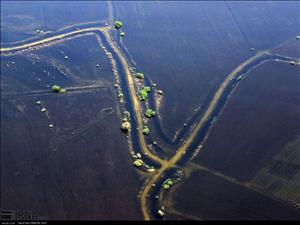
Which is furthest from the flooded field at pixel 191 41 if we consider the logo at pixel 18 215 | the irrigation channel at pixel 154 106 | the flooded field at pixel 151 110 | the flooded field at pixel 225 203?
the logo at pixel 18 215

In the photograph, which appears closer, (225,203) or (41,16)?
(225,203)

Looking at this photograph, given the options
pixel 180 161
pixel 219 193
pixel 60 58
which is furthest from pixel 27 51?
pixel 219 193

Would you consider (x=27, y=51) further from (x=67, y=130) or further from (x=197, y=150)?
(x=197, y=150)

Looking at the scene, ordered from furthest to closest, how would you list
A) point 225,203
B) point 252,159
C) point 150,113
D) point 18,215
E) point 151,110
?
point 151,110 → point 150,113 → point 252,159 → point 225,203 → point 18,215

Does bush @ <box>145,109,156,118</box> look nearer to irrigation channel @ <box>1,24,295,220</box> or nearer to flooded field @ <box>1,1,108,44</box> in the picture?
irrigation channel @ <box>1,24,295,220</box>

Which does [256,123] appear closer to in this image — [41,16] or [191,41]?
[191,41]

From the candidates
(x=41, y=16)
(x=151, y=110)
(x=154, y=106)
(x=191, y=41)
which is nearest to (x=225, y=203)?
(x=151, y=110)

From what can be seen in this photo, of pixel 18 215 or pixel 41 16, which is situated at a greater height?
pixel 41 16
